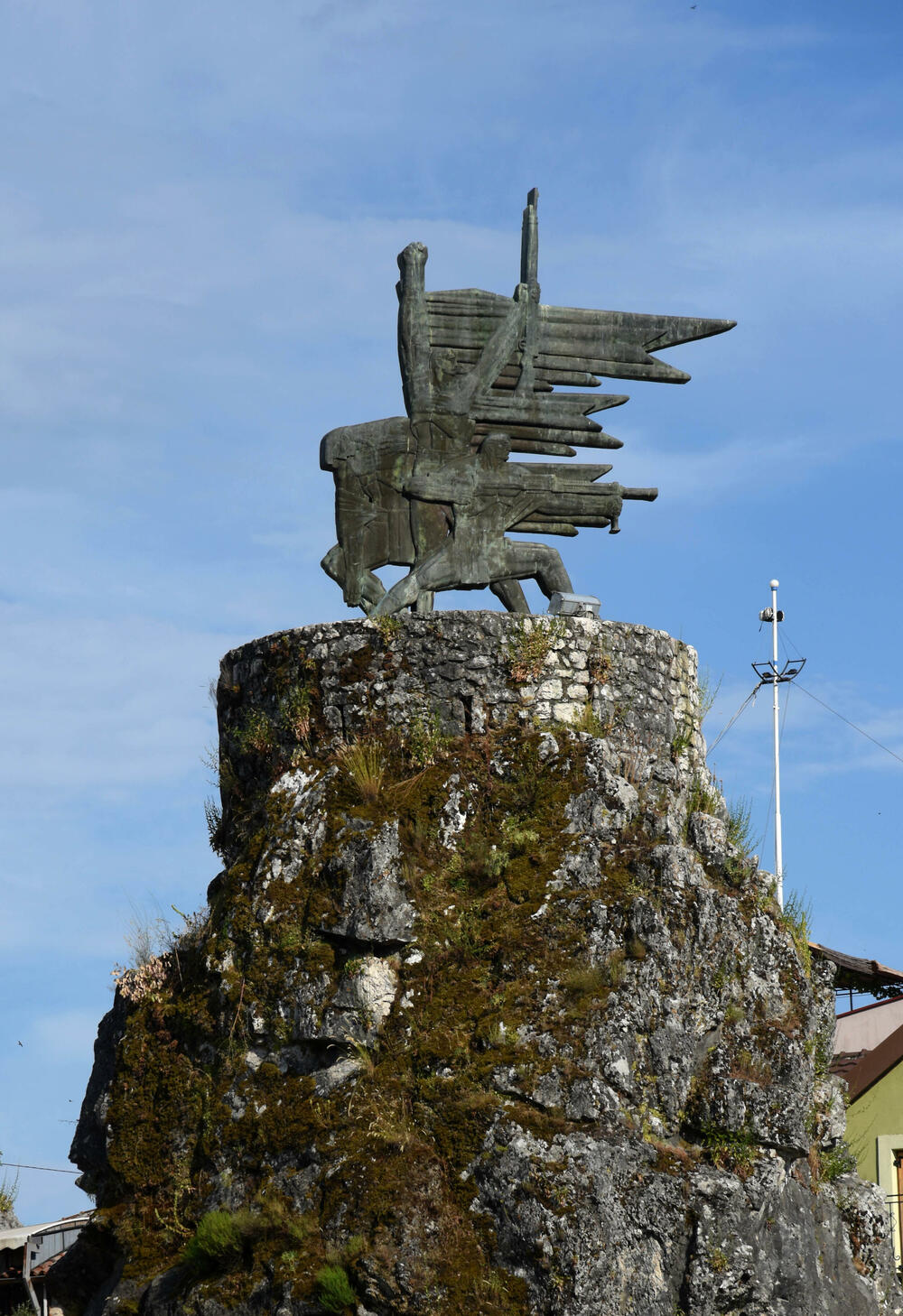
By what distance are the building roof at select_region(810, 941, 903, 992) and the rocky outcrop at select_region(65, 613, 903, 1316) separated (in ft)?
22.5

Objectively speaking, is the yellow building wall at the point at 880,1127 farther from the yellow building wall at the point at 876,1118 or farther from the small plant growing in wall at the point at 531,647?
the small plant growing in wall at the point at 531,647

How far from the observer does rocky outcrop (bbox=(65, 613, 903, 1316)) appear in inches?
529

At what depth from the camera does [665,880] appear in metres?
15.1

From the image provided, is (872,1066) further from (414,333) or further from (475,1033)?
(414,333)

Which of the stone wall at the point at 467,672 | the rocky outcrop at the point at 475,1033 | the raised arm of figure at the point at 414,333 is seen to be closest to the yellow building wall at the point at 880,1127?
the rocky outcrop at the point at 475,1033

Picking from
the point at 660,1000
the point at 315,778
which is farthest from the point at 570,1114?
the point at 315,778

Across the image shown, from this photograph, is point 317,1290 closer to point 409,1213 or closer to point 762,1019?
point 409,1213

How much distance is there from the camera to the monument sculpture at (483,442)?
17.7m

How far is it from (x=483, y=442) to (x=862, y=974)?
9672 millimetres

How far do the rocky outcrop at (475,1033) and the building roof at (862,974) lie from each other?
6855 millimetres

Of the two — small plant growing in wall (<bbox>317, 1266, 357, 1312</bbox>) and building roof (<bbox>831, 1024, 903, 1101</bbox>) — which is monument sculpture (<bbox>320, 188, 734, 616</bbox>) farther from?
building roof (<bbox>831, 1024, 903, 1101</bbox>)

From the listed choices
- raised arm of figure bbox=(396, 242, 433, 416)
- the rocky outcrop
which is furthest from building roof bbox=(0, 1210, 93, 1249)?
raised arm of figure bbox=(396, 242, 433, 416)

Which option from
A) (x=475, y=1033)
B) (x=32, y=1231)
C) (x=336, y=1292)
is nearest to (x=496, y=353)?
(x=475, y=1033)

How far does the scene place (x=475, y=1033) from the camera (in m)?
14.3
